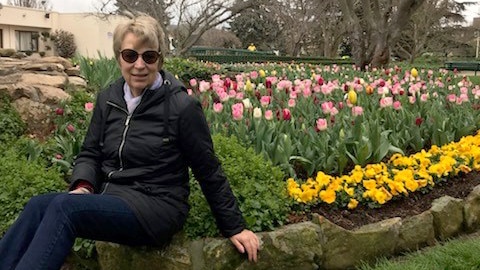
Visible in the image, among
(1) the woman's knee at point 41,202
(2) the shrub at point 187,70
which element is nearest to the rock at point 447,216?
(1) the woman's knee at point 41,202

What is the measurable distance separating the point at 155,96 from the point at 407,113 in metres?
2.78

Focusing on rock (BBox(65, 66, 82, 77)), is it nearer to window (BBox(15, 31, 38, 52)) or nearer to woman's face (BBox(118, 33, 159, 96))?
woman's face (BBox(118, 33, 159, 96))

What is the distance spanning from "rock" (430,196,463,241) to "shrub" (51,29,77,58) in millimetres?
32850

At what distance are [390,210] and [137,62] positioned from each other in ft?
5.69

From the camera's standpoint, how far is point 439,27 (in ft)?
103

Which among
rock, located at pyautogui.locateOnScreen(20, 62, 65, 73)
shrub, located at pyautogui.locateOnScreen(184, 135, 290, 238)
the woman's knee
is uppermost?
rock, located at pyautogui.locateOnScreen(20, 62, 65, 73)

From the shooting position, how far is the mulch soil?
3012mm

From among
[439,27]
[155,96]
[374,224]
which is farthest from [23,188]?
[439,27]

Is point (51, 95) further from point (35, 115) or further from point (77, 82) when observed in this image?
point (77, 82)

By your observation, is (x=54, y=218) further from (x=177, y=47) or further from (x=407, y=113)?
(x=177, y=47)

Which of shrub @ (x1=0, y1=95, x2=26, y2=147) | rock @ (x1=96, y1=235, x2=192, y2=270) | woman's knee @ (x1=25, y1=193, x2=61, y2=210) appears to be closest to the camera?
woman's knee @ (x1=25, y1=193, x2=61, y2=210)

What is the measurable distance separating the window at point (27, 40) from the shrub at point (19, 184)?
34.4 meters

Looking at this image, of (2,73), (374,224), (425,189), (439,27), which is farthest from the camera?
(439,27)

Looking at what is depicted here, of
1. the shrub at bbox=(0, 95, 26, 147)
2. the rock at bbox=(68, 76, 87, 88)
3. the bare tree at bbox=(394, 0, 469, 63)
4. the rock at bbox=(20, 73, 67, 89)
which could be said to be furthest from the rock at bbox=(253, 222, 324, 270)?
the bare tree at bbox=(394, 0, 469, 63)
